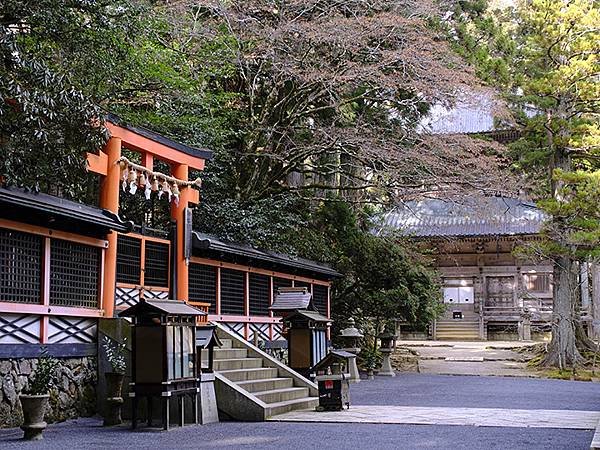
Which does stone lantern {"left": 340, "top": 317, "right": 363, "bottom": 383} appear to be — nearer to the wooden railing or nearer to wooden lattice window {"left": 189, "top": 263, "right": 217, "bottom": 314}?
wooden lattice window {"left": 189, "top": 263, "right": 217, "bottom": 314}

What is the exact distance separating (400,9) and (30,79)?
39.4 feet

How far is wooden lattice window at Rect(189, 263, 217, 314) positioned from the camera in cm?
1333

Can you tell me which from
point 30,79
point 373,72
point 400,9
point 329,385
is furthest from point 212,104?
point 30,79

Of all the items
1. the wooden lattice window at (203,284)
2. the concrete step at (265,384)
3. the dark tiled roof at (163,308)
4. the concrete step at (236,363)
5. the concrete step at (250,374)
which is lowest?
the concrete step at (265,384)

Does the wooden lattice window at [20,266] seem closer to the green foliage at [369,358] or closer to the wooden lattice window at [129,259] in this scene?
the wooden lattice window at [129,259]

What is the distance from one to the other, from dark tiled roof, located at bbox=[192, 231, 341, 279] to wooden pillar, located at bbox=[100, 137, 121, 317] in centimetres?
223

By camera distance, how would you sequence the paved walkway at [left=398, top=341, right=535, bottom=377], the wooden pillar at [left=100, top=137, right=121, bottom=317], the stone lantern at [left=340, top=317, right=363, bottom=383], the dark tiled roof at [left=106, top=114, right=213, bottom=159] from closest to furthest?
1. the wooden pillar at [left=100, top=137, right=121, bottom=317]
2. the dark tiled roof at [left=106, top=114, right=213, bottom=159]
3. the stone lantern at [left=340, top=317, right=363, bottom=383]
4. the paved walkway at [left=398, top=341, right=535, bottom=377]

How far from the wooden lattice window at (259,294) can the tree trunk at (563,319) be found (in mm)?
9226

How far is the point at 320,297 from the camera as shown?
1912 cm

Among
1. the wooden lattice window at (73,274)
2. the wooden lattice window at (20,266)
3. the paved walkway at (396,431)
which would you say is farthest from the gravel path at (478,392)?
the wooden lattice window at (20,266)

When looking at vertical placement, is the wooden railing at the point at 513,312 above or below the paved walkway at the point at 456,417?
above

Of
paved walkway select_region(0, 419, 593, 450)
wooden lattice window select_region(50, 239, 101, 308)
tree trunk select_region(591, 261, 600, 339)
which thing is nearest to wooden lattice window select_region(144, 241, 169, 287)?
wooden lattice window select_region(50, 239, 101, 308)

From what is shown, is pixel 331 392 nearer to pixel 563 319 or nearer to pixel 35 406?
pixel 35 406

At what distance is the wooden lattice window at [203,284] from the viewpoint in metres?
13.3
